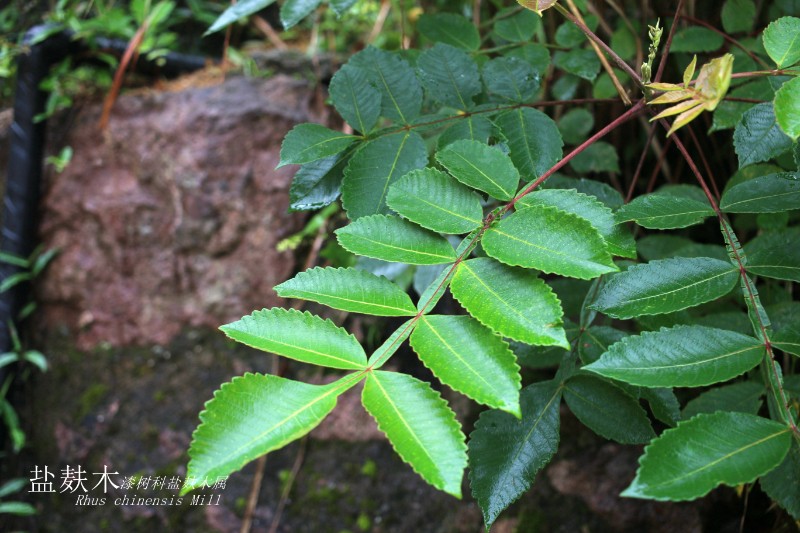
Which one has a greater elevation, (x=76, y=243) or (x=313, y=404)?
(x=313, y=404)

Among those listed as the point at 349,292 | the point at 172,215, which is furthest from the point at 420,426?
the point at 172,215

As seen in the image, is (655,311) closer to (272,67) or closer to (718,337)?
(718,337)

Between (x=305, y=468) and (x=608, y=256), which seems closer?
(x=608, y=256)

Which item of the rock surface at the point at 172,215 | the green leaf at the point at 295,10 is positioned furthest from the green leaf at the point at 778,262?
the rock surface at the point at 172,215

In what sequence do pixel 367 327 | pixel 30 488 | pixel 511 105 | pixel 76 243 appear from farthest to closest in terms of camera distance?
1. pixel 76 243
2. pixel 30 488
3. pixel 367 327
4. pixel 511 105

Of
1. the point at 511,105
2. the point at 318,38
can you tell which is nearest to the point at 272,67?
the point at 318,38

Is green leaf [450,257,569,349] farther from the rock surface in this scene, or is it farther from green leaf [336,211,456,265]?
the rock surface

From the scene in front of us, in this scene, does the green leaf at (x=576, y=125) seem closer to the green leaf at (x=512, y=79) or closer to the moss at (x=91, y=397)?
the green leaf at (x=512, y=79)
